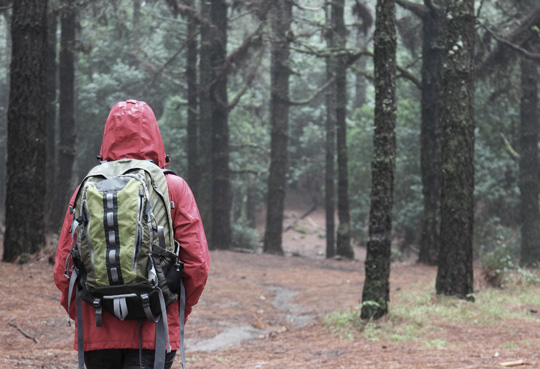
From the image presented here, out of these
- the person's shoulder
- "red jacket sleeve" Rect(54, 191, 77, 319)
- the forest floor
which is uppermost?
the person's shoulder

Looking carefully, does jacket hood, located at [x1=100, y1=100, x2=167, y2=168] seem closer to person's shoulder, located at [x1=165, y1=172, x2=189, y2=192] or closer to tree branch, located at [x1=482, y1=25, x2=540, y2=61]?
person's shoulder, located at [x1=165, y1=172, x2=189, y2=192]

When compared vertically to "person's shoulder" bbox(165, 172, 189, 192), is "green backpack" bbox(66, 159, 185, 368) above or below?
below

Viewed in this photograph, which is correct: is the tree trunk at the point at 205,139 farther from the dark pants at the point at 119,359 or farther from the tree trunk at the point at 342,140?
the dark pants at the point at 119,359

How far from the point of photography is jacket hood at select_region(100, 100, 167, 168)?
3373 mm

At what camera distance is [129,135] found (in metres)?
3.37

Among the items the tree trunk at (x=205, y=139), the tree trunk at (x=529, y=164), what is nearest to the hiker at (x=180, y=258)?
the tree trunk at (x=529, y=164)

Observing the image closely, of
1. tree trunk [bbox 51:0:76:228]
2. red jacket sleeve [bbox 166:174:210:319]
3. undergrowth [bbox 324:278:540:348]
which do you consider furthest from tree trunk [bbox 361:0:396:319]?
tree trunk [bbox 51:0:76:228]

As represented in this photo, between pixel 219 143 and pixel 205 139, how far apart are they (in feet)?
1.69

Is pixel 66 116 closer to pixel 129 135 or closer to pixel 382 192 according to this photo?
pixel 382 192

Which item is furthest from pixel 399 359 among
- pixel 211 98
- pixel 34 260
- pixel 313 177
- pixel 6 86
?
pixel 313 177

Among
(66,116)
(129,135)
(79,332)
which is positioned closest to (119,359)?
(79,332)

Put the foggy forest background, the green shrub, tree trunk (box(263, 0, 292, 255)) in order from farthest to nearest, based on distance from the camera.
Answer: tree trunk (box(263, 0, 292, 255)) < the foggy forest background < the green shrub

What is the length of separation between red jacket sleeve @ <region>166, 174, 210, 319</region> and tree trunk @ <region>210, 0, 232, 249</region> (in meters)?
18.9

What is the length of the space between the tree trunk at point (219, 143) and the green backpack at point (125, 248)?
19013 mm
